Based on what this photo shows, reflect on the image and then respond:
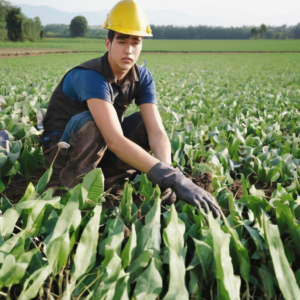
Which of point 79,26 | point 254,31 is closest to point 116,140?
point 254,31

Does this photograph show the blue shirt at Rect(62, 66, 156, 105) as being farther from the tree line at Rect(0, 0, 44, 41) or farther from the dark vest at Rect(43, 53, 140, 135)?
the tree line at Rect(0, 0, 44, 41)

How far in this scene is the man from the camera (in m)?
1.69

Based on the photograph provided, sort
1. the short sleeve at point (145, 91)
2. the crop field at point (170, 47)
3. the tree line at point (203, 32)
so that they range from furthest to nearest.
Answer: the tree line at point (203, 32)
the crop field at point (170, 47)
the short sleeve at point (145, 91)

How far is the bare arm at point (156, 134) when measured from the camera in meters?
1.97

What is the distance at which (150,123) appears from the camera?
7.02ft

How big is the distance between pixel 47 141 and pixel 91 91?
0.61m

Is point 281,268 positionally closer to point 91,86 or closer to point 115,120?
point 115,120

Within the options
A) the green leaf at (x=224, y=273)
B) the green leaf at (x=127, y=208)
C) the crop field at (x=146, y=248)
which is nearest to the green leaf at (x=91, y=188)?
the crop field at (x=146, y=248)

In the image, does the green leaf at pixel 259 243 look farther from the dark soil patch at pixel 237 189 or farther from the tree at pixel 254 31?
the tree at pixel 254 31

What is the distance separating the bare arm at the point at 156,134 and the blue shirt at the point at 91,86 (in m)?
0.07

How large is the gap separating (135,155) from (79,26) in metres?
91.8

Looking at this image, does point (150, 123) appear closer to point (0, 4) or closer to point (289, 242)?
point (289, 242)

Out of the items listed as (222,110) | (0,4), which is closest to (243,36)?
(0,4)

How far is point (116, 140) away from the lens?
68.7 inches
